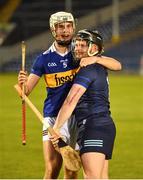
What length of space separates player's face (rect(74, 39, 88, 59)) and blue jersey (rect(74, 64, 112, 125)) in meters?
0.16

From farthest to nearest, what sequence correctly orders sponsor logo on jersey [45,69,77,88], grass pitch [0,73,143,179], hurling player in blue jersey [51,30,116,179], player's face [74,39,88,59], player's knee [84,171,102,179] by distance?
grass pitch [0,73,143,179], sponsor logo on jersey [45,69,77,88], player's face [74,39,88,59], hurling player in blue jersey [51,30,116,179], player's knee [84,171,102,179]

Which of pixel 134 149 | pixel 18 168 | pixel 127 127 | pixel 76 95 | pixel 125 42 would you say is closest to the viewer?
pixel 76 95

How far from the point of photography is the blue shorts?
7254mm

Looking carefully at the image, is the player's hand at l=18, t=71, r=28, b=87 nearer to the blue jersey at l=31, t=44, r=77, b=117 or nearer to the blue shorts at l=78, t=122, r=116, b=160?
the blue jersey at l=31, t=44, r=77, b=117

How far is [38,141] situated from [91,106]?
274 inches

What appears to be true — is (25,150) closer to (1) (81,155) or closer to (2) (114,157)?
(2) (114,157)

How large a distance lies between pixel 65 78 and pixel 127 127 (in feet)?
27.7

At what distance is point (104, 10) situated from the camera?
4312 centimetres

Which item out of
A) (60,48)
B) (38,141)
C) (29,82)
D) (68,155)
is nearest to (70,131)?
(29,82)

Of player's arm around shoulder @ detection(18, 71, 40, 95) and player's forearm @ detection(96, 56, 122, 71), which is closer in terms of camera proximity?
player's forearm @ detection(96, 56, 122, 71)

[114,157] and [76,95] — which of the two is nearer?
[76,95]

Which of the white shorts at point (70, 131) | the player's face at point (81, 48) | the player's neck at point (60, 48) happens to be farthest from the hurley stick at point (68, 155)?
the player's neck at point (60, 48)

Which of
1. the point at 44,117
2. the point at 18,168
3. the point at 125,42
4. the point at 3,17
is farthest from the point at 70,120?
the point at 3,17

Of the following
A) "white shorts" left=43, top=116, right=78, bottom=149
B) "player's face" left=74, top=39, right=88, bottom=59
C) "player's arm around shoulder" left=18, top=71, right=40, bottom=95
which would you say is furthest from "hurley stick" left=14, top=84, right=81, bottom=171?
"player's face" left=74, top=39, right=88, bottom=59
